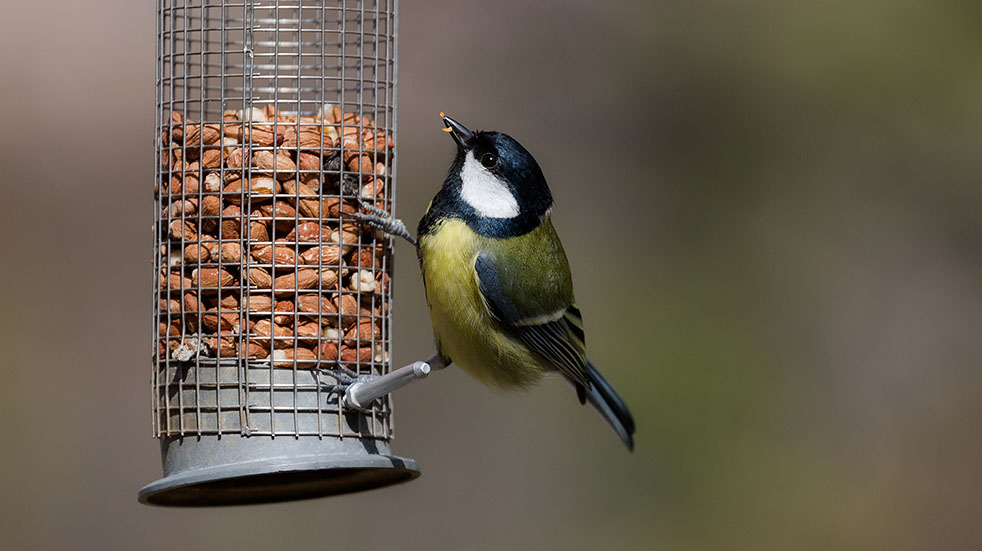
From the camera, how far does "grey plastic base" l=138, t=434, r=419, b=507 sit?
361cm

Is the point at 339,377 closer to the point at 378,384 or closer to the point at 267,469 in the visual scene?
the point at 378,384

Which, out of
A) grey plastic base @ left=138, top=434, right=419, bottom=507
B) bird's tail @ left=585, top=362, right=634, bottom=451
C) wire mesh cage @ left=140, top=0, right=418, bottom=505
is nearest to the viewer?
grey plastic base @ left=138, top=434, right=419, bottom=507

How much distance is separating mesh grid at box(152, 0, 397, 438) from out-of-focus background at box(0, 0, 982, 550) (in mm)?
2778

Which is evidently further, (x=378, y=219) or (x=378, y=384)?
(x=378, y=219)

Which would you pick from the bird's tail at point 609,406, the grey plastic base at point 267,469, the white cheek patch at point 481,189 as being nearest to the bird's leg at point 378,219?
the white cheek patch at point 481,189

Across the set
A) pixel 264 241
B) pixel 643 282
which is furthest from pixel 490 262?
pixel 643 282

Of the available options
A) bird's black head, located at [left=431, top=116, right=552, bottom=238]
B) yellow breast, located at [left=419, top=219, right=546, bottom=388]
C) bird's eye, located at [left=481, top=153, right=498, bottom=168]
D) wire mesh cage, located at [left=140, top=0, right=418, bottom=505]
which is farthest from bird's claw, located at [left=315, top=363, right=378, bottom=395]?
bird's eye, located at [left=481, top=153, right=498, bottom=168]

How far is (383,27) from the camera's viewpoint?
4758mm

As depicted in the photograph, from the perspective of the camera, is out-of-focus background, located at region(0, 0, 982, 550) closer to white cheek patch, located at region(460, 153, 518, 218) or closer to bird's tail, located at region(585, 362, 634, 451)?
bird's tail, located at region(585, 362, 634, 451)

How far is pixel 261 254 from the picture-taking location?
12.8ft

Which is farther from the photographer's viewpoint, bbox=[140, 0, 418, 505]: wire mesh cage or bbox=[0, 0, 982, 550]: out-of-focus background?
bbox=[0, 0, 982, 550]: out-of-focus background

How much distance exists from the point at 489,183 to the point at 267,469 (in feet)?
4.15

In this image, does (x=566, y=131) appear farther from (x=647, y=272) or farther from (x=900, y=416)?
(x=900, y=416)

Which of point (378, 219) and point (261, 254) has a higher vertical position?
point (378, 219)
